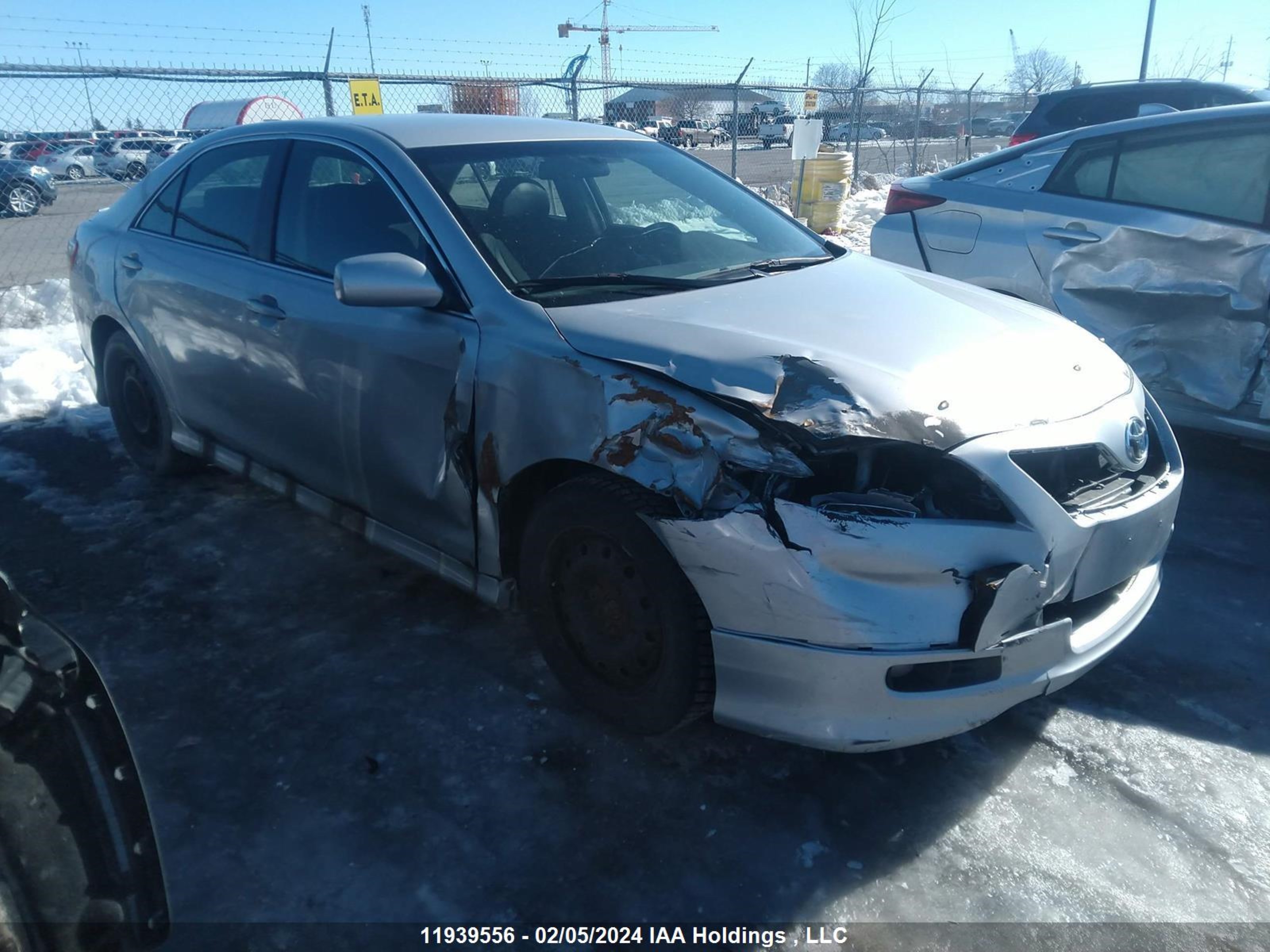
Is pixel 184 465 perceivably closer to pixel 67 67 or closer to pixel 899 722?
pixel 899 722

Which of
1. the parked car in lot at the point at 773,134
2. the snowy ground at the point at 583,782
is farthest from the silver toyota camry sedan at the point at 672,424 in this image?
the parked car in lot at the point at 773,134

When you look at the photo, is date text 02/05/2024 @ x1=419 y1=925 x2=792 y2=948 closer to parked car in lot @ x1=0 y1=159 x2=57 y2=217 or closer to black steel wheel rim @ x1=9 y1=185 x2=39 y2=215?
parked car in lot @ x1=0 y1=159 x2=57 y2=217

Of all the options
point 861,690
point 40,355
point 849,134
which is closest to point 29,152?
point 849,134

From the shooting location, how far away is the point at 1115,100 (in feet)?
29.6

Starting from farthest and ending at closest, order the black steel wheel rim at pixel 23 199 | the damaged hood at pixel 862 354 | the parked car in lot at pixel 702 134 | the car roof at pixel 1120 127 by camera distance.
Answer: the parked car in lot at pixel 702 134 → the black steel wheel rim at pixel 23 199 → the car roof at pixel 1120 127 → the damaged hood at pixel 862 354

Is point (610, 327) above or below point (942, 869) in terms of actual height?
above

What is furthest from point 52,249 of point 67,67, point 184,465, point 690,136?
point 690,136

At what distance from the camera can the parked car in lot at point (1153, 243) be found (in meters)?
4.41

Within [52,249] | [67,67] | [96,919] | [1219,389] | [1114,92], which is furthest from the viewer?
[52,249]

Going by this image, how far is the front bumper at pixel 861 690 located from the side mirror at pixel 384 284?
52.9 inches

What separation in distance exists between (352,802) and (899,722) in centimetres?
149

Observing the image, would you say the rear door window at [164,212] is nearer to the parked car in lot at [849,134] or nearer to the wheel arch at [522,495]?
the wheel arch at [522,495]

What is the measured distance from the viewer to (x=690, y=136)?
28234 mm

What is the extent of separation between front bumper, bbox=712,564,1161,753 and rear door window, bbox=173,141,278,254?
263 cm
